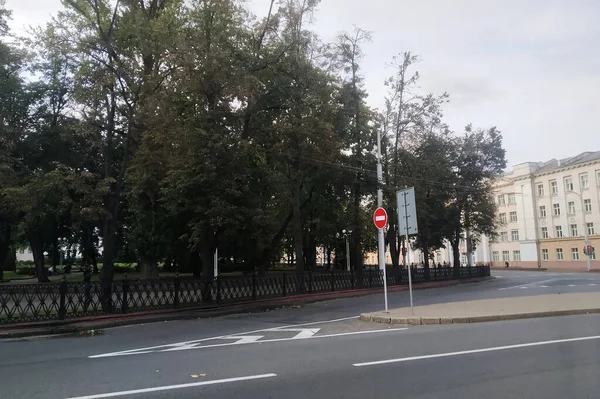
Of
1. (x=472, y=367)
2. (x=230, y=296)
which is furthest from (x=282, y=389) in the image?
(x=230, y=296)

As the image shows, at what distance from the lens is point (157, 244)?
32562 mm

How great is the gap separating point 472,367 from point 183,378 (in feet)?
15.2

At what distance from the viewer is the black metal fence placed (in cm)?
1560

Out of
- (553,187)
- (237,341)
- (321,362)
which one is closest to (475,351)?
(321,362)

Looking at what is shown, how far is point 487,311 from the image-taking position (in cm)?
1487

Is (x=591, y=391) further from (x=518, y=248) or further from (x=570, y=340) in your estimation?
(x=518, y=248)

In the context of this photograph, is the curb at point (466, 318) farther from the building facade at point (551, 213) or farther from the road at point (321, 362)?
the building facade at point (551, 213)

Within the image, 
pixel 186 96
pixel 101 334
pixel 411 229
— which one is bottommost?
pixel 101 334

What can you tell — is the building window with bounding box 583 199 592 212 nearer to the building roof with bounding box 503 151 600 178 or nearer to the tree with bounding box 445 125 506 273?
the building roof with bounding box 503 151 600 178

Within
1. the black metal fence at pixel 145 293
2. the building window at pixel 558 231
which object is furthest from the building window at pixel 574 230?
the black metal fence at pixel 145 293

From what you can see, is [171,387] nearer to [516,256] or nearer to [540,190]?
[540,190]

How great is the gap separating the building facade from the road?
5513 cm

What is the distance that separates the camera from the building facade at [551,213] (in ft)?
213

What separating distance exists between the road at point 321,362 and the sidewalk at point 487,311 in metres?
0.72
